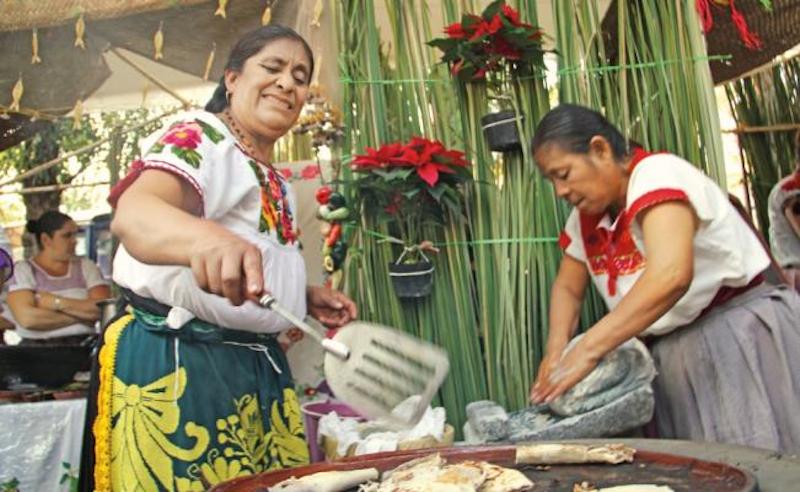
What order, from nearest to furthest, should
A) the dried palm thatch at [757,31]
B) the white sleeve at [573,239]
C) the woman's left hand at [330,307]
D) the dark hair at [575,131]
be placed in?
Answer: 1. the woman's left hand at [330,307]
2. the dark hair at [575,131]
3. the white sleeve at [573,239]
4. the dried palm thatch at [757,31]

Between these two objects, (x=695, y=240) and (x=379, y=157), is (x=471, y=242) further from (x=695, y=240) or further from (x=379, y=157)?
(x=695, y=240)

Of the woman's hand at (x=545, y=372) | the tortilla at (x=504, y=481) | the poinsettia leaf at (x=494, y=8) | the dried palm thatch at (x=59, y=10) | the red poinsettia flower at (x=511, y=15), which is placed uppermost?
the dried palm thatch at (x=59, y=10)

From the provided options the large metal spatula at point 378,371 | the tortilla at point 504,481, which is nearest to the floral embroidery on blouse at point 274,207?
the large metal spatula at point 378,371

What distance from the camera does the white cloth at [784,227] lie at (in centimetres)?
455

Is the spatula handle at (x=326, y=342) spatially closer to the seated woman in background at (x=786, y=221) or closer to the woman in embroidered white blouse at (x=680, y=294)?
the woman in embroidered white blouse at (x=680, y=294)

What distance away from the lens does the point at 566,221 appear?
2875mm

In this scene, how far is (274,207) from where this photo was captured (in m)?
1.91

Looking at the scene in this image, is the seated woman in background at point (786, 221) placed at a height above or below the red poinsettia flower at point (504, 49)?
below

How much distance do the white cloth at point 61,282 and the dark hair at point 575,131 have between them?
10.4 feet

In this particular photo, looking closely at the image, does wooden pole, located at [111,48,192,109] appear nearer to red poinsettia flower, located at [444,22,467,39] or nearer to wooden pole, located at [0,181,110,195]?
wooden pole, located at [0,181,110,195]

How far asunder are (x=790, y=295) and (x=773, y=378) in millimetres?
248

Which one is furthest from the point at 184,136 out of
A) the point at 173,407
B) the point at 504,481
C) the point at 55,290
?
the point at 55,290

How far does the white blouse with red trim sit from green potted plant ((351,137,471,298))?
1.72 ft

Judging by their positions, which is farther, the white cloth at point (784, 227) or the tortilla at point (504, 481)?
the white cloth at point (784, 227)
